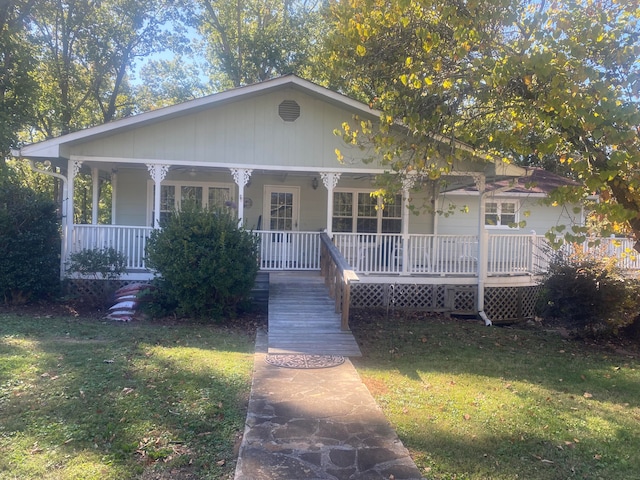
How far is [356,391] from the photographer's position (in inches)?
246

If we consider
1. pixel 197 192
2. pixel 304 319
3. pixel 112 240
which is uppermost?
pixel 197 192

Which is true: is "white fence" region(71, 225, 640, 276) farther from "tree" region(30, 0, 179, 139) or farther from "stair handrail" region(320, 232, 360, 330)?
"tree" region(30, 0, 179, 139)

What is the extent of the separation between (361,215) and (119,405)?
11.1m

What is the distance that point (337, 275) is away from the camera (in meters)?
10.2

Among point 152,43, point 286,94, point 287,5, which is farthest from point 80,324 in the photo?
point 287,5

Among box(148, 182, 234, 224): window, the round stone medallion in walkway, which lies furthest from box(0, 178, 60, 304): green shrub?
the round stone medallion in walkway

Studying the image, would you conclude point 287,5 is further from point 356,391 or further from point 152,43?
point 356,391

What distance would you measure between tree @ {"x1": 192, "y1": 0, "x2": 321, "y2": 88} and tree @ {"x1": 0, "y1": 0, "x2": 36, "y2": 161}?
11028 mm

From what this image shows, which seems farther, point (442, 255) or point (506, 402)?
point (442, 255)

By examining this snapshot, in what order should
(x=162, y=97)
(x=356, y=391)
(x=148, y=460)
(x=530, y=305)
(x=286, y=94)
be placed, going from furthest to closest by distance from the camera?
(x=162, y=97) → (x=530, y=305) → (x=286, y=94) → (x=356, y=391) → (x=148, y=460)

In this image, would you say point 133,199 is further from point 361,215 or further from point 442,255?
point 442,255

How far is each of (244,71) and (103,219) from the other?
13042mm

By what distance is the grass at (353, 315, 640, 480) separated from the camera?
4.53m

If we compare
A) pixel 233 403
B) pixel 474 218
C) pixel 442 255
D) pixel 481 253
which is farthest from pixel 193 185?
pixel 233 403
